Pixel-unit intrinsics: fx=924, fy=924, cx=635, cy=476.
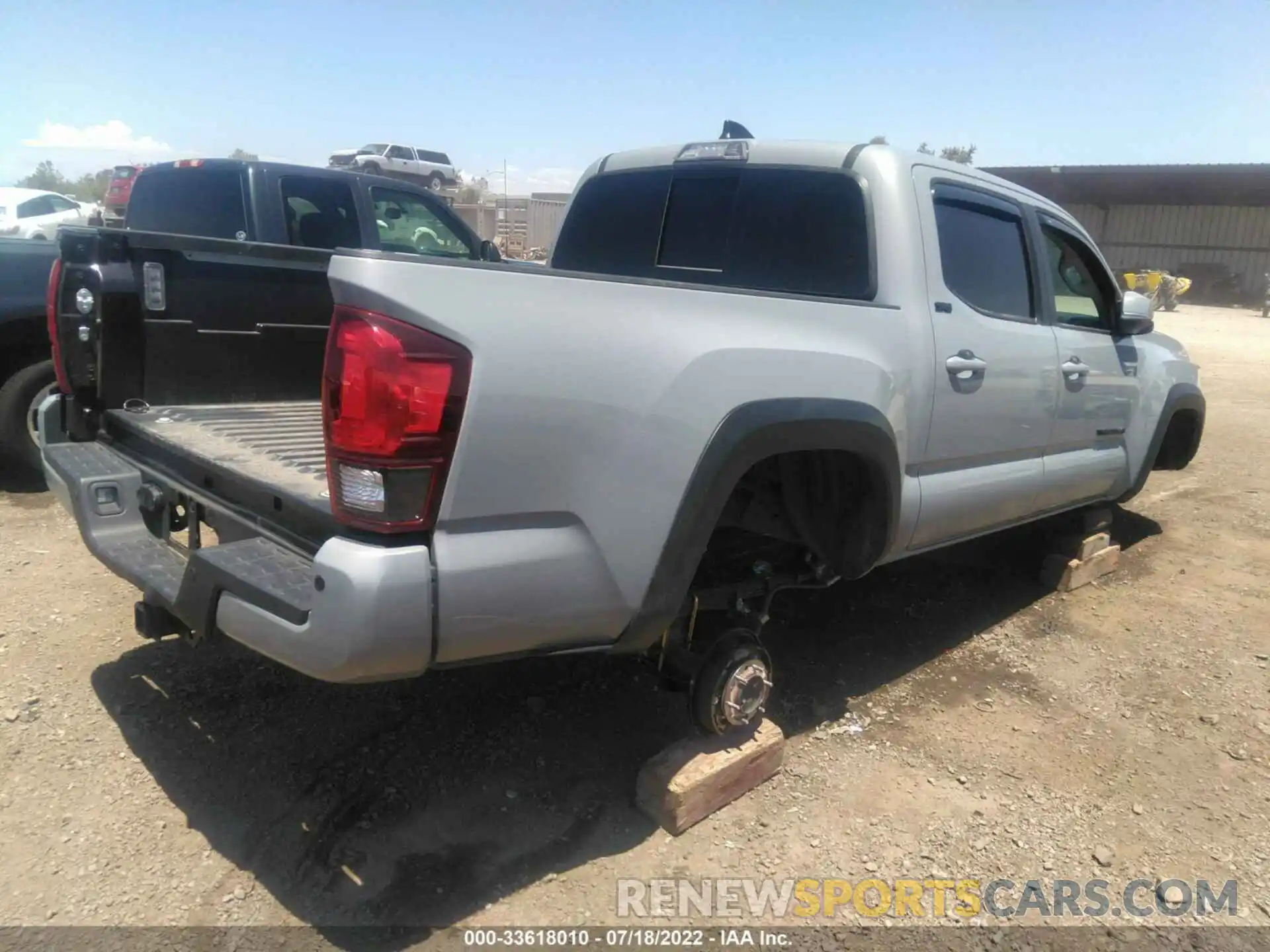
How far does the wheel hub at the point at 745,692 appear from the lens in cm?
290

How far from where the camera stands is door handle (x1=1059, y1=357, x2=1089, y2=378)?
13.4ft

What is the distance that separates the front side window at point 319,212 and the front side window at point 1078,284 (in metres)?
4.47

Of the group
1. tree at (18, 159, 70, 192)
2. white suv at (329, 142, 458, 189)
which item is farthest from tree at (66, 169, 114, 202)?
white suv at (329, 142, 458, 189)

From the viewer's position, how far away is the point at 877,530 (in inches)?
127

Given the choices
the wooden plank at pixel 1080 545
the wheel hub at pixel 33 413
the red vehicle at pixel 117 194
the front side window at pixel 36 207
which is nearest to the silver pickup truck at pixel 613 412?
the wooden plank at pixel 1080 545

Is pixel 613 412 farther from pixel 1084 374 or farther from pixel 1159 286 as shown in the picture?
pixel 1159 286

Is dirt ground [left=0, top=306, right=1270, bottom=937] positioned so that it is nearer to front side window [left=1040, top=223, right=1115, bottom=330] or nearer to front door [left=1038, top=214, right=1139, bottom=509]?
front door [left=1038, top=214, right=1139, bottom=509]

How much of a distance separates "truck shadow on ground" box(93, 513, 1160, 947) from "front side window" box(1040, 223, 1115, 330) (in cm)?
173

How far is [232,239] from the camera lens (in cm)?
581

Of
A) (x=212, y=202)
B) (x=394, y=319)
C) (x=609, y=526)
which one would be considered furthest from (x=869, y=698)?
Result: (x=212, y=202)

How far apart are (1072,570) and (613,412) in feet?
12.3

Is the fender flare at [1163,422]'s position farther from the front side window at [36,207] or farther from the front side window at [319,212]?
the front side window at [36,207]

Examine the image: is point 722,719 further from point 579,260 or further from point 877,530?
point 579,260

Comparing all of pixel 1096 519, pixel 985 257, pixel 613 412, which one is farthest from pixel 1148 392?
pixel 613 412
